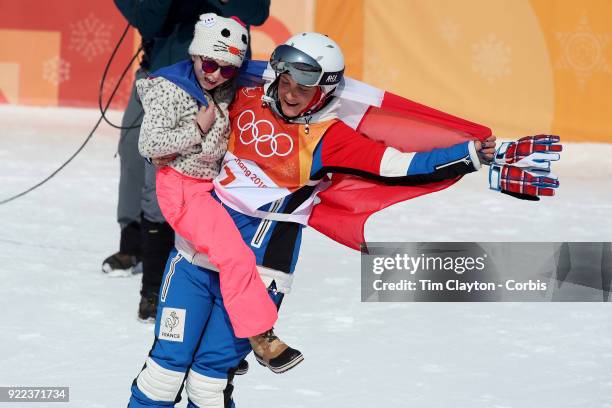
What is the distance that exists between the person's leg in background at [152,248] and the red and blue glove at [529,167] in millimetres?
2232

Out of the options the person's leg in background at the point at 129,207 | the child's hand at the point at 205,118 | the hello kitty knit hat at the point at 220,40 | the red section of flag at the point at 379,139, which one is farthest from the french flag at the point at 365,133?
the person's leg in background at the point at 129,207

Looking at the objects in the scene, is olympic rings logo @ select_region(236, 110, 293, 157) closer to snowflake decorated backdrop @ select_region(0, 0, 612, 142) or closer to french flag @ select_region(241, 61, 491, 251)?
french flag @ select_region(241, 61, 491, 251)

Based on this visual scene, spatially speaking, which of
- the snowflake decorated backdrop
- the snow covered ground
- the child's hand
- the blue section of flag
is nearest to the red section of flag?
the blue section of flag

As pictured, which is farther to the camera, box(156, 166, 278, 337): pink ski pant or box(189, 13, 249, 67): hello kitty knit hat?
box(189, 13, 249, 67): hello kitty knit hat

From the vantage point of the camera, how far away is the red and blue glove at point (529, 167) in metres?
3.41

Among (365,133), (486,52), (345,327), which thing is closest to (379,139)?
(365,133)

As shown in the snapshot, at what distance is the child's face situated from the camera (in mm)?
3682

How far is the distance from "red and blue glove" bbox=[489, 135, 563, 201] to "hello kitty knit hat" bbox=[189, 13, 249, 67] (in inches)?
35.3

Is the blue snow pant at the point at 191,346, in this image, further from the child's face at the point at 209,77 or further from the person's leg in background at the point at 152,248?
the person's leg in background at the point at 152,248

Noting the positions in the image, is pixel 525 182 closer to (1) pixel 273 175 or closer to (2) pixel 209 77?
(1) pixel 273 175

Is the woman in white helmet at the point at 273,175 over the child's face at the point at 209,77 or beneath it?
beneath

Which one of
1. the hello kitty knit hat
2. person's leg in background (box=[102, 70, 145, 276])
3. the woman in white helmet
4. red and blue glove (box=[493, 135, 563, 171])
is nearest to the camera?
red and blue glove (box=[493, 135, 563, 171])

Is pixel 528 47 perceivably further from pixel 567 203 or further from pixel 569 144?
pixel 567 203

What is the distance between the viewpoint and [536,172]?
3438mm
